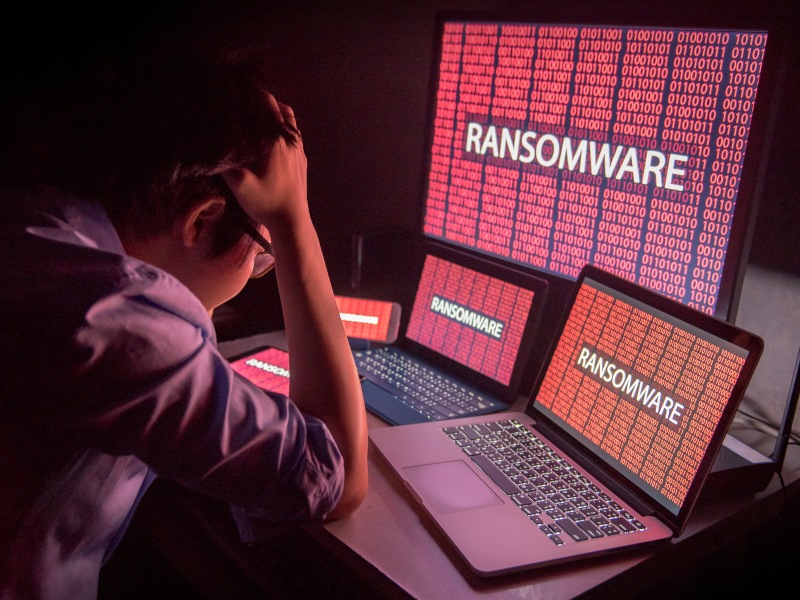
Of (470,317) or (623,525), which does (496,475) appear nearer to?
(623,525)

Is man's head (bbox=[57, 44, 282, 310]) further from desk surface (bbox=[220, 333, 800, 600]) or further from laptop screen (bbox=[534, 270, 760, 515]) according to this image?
laptop screen (bbox=[534, 270, 760, 515])

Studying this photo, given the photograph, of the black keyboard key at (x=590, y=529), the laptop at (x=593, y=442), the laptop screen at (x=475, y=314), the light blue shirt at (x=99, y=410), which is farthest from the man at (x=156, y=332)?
the laptop screen at (x=475, y=314)

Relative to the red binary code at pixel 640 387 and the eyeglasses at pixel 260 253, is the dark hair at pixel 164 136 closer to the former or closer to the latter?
the eyeglasses at pixel 260 253

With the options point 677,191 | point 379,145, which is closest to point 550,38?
point 677,191

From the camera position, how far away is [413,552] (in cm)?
86

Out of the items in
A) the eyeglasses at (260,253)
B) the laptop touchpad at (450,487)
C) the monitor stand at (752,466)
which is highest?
the eyeglasses at (260,253)

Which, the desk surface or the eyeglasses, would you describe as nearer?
the desk surface

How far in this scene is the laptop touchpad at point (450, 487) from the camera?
3.07 feet

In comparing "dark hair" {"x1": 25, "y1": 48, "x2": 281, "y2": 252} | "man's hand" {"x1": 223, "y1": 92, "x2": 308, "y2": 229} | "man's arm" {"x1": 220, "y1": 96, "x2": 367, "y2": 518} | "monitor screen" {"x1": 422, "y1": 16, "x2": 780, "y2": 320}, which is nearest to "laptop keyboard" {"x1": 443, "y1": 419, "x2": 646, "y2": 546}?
"man's arm" {"x1": 220, "y1": 96, "x2": 367, "y2": 518}

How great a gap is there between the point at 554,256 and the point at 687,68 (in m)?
0.39

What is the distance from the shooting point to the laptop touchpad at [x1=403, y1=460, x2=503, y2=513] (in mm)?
935

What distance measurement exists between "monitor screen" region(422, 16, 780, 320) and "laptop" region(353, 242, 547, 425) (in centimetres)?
6

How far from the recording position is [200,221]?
2.89 feet

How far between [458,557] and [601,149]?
0.74 metres
